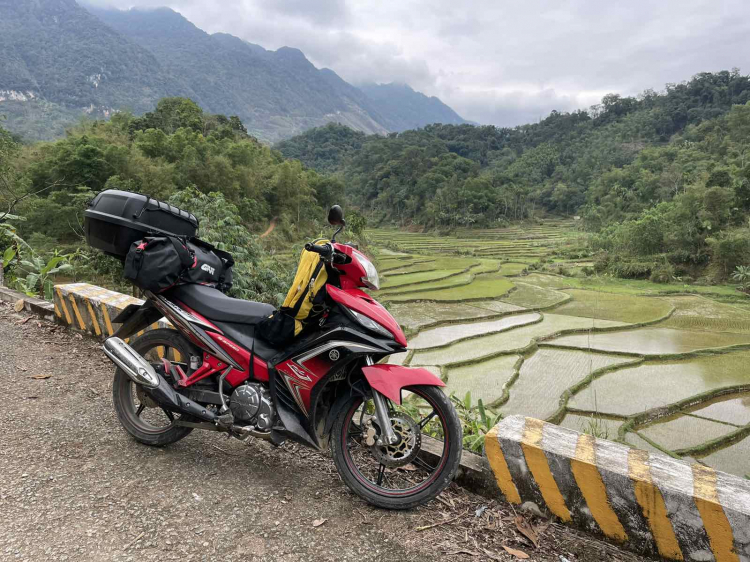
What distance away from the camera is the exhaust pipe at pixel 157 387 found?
253 cm

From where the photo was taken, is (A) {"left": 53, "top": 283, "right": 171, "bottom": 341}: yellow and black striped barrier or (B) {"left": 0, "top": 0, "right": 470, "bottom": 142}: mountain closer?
(A) {"left": 53, "top": 283, "right": 171, "bottom": 341}: yellow and black striped barrier

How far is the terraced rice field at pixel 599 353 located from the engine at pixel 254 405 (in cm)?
323

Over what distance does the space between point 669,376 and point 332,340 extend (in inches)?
336

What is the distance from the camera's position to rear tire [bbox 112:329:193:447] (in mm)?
2732

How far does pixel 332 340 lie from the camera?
7.45ft

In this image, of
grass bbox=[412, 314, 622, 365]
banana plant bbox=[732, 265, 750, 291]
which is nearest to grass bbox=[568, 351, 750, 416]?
grass bbox=[412, 314, 622, 365]

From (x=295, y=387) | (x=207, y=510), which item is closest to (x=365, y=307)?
(x=295, y=387)

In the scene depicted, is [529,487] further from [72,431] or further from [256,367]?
[72,431]

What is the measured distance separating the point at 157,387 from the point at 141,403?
0.35m

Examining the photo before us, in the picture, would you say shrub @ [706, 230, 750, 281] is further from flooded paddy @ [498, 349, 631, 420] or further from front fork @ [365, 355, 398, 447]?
front fork @ [365, 355, 398, 447]

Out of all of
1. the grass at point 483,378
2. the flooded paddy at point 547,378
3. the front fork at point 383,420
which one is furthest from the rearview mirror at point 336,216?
the grass at point 483,378

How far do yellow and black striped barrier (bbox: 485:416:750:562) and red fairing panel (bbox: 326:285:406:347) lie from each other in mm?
693

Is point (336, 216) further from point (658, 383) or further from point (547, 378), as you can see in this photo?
point (658, 383)

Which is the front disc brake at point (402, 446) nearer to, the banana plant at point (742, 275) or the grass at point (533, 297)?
the grass at point (533, 297)
